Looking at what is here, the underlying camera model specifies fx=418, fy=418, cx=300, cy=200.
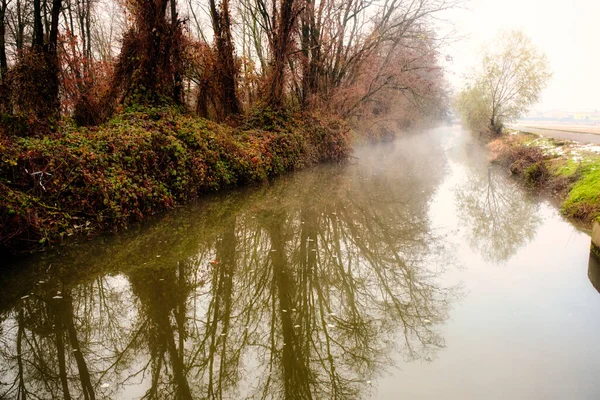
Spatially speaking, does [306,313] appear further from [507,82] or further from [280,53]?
[507,82]

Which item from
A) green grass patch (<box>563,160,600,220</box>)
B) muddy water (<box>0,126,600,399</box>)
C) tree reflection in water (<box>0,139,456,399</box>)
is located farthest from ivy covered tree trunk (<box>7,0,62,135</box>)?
green grass patch (<box>563,160,600,220</box>)

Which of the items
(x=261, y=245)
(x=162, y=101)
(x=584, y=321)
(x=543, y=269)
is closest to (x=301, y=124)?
(x=162, y=101)

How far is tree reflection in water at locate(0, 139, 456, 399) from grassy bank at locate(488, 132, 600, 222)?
436 centimetres

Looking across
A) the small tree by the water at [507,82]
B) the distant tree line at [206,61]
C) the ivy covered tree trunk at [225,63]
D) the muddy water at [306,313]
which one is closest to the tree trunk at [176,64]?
the distant tree line at [206,61]

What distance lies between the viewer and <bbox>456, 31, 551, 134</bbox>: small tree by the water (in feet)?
84.0

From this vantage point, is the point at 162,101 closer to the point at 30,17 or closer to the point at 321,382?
the point at 321,382

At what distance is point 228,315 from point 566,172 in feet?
41.1

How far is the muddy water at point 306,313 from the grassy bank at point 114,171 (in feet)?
1.77

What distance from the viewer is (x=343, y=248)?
25.6 ft

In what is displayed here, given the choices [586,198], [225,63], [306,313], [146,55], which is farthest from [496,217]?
[225,63]

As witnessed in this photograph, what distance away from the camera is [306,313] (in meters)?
5.14

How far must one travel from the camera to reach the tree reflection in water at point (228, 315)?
12.7ft

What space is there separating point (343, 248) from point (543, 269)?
3.31m

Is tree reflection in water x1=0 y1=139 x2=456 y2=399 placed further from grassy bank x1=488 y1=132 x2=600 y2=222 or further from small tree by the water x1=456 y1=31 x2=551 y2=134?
small tree by the water x1=456 y1=31 x2=551 y2=134
